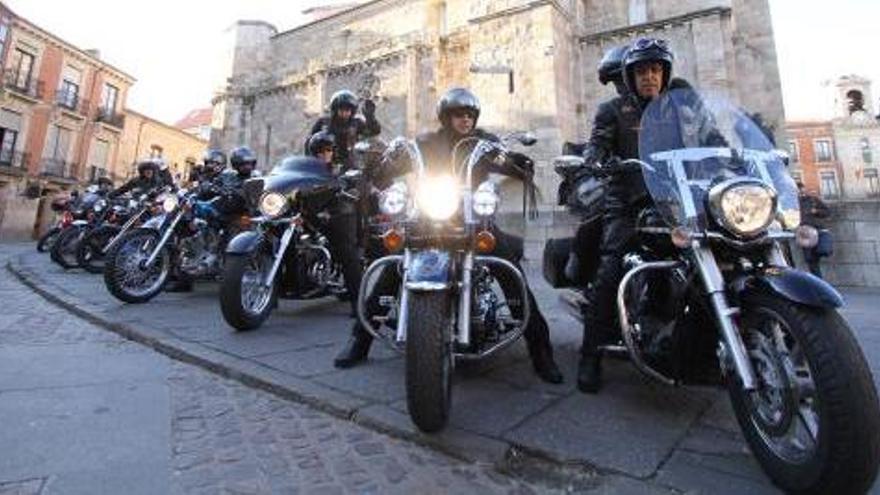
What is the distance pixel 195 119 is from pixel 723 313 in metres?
57.3

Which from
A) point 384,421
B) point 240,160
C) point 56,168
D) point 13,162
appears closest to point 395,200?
point 384,421

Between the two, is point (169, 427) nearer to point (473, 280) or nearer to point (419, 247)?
point (419, 247)

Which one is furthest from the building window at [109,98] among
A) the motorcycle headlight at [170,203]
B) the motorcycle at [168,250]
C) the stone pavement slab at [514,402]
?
the stone pavement slab at [514,402]

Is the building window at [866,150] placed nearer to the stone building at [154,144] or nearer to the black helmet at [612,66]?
the stone building at [154,144]

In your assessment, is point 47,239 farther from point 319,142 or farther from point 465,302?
point 465,302

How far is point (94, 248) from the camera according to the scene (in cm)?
808

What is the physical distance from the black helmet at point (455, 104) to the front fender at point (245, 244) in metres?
1.81

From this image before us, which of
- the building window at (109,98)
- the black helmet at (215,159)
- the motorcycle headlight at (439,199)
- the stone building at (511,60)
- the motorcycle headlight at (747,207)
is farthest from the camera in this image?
the building window at (109,98)

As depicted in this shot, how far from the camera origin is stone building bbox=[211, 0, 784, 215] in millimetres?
20094

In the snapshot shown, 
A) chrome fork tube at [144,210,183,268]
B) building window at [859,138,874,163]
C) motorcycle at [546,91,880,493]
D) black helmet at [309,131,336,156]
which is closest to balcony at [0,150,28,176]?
chrome fork tube at [144,210,183,268]

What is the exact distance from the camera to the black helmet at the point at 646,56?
3.03 m

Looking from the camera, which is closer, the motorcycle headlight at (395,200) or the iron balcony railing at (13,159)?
the motorcycle headlight at (395,200)

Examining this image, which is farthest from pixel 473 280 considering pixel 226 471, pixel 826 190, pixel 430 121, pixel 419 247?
pixel 826 190

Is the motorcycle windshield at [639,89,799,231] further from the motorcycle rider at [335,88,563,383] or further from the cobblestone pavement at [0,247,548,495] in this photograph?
the cobblestone pavement at [0,247,548,495]
